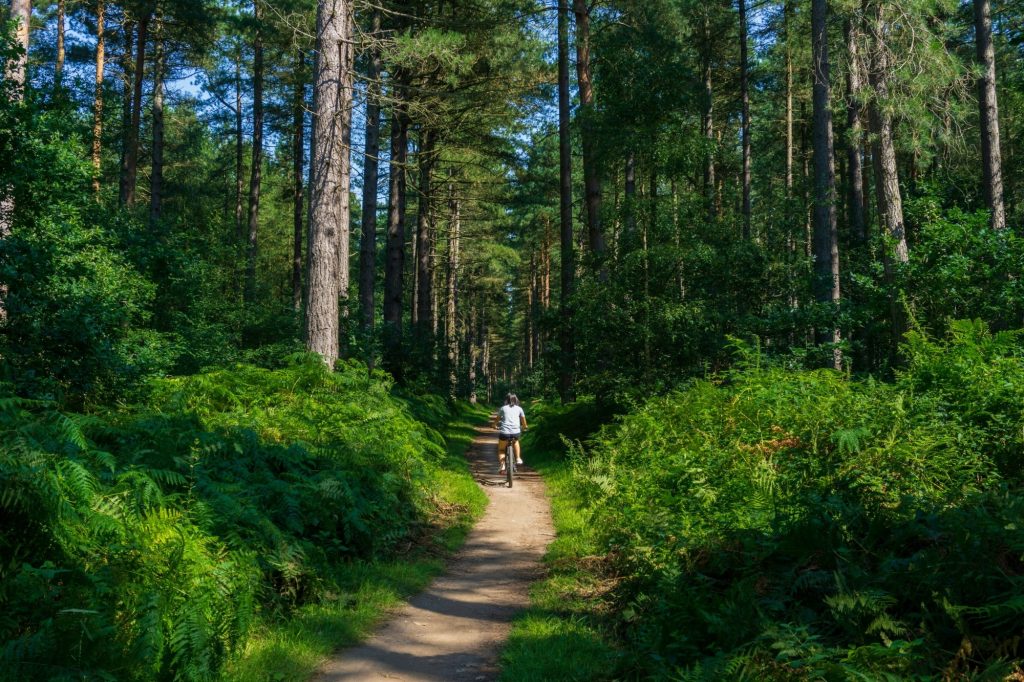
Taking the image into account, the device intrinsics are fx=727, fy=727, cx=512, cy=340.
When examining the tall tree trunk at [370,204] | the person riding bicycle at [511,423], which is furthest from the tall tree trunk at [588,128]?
the tall tree trunk at [370,204]

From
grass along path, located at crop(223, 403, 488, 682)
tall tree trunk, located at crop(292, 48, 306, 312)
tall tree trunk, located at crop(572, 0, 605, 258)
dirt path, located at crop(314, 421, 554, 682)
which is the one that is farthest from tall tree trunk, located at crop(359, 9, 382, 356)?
grass along path, located at crop(223, 403, 488, 682)

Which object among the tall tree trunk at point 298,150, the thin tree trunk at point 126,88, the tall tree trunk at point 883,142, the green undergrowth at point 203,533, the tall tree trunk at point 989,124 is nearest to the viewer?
the green undergrowth at point 203,533

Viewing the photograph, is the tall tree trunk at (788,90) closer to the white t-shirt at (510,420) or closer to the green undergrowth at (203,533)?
the white t-shirt at (510,420)

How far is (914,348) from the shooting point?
9.74m

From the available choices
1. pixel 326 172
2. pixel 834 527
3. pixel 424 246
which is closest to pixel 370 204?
pixel 326 172

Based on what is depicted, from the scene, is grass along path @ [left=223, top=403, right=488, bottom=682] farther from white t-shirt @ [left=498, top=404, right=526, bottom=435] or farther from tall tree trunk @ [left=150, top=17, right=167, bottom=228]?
tall tree trunk @ [left=150, top=17, right=167, bottom=228]

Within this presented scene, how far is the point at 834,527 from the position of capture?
5.16 meters

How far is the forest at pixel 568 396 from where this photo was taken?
439cm

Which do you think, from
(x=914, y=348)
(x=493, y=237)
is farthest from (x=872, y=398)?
(x=493, y=237)

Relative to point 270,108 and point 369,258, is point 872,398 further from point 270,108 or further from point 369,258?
point 270,108

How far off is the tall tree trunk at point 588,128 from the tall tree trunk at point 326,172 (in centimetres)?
641

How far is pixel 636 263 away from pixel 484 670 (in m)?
10.4

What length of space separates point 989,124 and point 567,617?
15703 mm

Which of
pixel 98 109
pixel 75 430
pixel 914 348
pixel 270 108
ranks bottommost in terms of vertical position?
pixel 75 430
